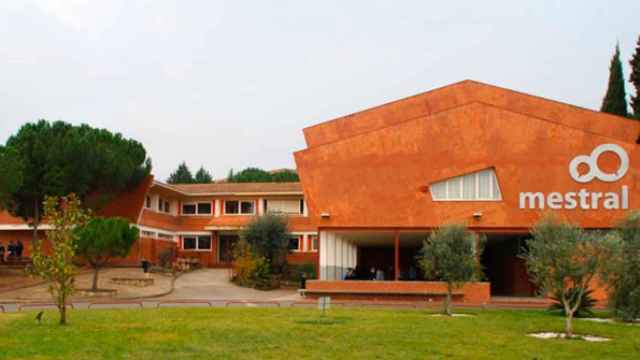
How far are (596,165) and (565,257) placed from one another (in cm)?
2141

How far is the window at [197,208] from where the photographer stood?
6744 centimetres

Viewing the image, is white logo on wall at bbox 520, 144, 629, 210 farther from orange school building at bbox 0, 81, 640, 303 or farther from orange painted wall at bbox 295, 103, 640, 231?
orange painted wall at bbox 295, 103, 640, 231

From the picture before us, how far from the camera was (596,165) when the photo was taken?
44.4 metres

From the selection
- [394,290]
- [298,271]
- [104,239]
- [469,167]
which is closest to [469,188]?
[469,167]

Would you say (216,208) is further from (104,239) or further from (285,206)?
(104,239)

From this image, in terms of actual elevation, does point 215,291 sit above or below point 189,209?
below

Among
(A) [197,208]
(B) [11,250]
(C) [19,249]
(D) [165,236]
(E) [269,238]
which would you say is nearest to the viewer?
(E) [269,238]

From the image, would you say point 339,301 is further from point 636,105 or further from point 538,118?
point 636,105

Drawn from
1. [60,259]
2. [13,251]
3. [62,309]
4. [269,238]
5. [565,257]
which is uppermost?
[269,238]

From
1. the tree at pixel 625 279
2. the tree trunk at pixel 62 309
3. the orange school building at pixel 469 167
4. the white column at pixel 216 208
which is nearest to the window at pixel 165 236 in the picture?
the white column at pixel 216 208

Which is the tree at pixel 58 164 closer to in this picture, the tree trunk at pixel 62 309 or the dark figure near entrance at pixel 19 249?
the dark figure near entrance at pixel 19 249

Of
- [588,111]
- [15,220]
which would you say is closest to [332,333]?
[588,111]

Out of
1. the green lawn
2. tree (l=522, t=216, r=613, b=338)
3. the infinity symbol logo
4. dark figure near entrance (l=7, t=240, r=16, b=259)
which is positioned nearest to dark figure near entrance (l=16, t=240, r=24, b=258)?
dark figure near entrance (l=7, t=240, r=16, b=259)

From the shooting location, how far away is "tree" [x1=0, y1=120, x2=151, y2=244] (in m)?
51.0
